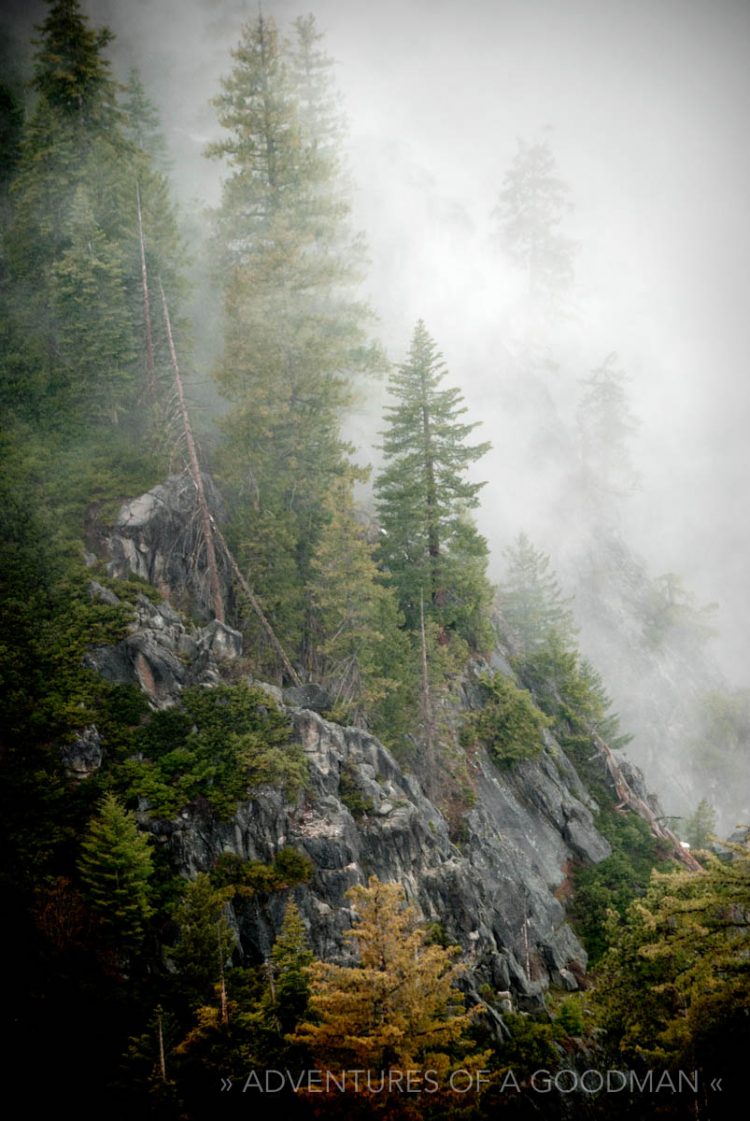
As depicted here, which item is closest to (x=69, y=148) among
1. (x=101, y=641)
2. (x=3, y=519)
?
(x=3, y=519)

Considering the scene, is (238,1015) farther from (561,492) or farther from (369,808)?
(561,492)

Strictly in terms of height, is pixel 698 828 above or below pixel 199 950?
above

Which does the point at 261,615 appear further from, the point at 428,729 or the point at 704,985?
the point at 704,985

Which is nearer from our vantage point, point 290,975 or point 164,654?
point 290,975

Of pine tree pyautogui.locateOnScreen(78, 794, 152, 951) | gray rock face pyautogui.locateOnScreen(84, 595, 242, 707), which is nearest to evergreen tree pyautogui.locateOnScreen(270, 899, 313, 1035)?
pine tree pyautogui.locateOnScreen(78, 794, 152, 951)

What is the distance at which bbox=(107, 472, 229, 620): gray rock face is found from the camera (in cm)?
2042

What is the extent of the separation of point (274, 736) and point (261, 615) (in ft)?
17.3

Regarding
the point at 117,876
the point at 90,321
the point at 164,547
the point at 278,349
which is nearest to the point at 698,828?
the point at 164,547

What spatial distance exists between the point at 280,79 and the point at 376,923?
35.1 m

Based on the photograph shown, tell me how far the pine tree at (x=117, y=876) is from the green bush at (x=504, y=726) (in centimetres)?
1580

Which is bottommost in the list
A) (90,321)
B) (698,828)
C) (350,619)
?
(698,828)

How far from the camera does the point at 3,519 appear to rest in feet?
63.1

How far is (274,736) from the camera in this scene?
17062mm

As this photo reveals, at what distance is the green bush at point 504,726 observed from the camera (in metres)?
25.7
